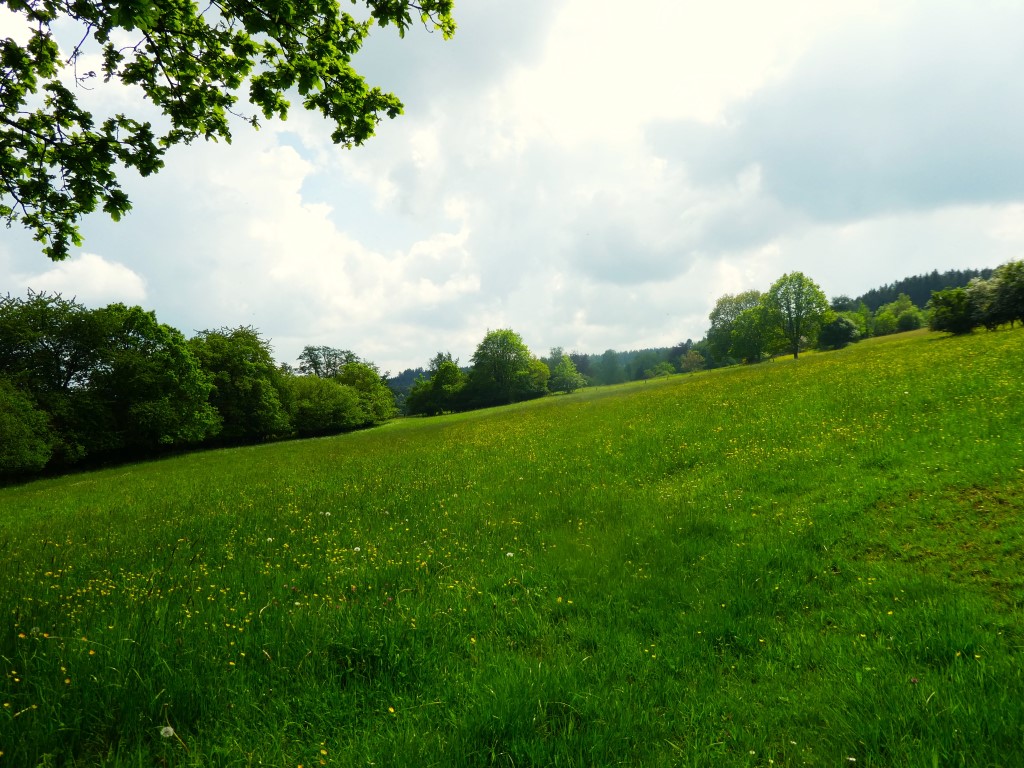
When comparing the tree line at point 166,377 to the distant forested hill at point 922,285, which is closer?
the tree line at point 166,377

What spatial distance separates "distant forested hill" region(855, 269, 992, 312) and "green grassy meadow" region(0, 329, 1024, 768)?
219760 mm

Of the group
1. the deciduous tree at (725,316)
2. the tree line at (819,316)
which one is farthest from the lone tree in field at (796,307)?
the deciduous tree at (725,316)

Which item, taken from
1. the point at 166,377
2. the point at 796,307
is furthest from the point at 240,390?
the point at 796,307

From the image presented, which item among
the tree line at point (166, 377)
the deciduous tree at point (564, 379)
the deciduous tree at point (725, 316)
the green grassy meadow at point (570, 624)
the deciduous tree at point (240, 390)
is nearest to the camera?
the green grassy meadow at point (570, 624)

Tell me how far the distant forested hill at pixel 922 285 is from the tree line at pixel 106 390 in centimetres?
22593

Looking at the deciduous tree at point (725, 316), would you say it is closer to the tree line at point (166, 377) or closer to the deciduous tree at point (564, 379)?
the tree line at point (166, 377)

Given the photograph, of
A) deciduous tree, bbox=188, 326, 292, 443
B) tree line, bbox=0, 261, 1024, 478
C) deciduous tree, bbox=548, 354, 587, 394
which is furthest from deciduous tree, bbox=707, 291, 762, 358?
deciduous tree, bbox=188, 326, 292, 443

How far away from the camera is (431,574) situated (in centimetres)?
692

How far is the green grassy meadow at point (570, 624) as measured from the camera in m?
3.26

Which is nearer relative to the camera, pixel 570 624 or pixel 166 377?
pixel 570 624

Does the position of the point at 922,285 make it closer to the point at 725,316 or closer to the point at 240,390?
the point at 725,316

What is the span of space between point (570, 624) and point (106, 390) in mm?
58766

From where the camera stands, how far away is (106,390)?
44906 millimetres

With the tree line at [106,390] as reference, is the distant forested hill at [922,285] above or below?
above
